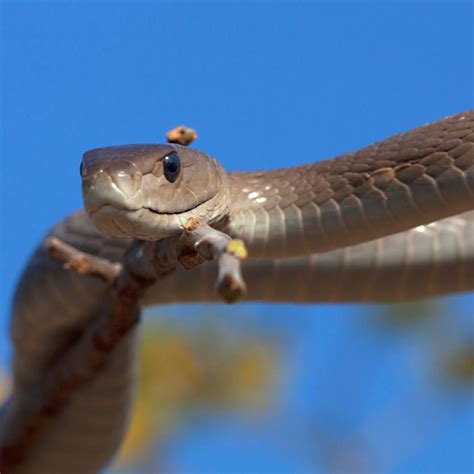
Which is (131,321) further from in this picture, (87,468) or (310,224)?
(87,468)

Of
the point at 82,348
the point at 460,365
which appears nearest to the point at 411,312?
the point at 460,365

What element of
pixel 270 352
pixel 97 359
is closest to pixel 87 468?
pixel 97 359

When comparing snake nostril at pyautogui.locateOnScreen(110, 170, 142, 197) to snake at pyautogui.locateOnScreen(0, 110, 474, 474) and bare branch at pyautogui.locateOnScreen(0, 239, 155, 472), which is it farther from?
bare branch at pyautogui.locateOnScreen(0, 239, 155, 472)

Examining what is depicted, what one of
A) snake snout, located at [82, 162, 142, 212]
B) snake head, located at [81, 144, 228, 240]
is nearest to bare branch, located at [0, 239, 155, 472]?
snake head, located at [81, 144, 228, 240]

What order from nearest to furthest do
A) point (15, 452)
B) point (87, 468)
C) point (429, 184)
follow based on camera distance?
1. point (429, 184)
2. point (15, 452)
3. point (87, 468)

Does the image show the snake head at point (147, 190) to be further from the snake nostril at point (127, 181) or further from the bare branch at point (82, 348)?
the bare branch at point (82, 348)

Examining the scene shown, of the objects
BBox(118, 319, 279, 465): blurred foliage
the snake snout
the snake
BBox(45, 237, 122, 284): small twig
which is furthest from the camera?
BBox(118, 319, 279, 465): blurred foliage
